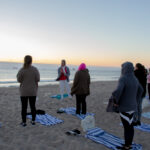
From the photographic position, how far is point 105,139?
3.83 meters

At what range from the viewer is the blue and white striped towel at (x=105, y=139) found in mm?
3541

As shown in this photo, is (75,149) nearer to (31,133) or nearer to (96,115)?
(31,133)

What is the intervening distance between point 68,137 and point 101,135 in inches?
31.1

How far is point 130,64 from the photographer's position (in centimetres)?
307

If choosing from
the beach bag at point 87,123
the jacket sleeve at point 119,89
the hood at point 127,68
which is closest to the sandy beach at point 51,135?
the beach bag at point 87,123

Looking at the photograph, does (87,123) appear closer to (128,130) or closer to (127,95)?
(128,130)

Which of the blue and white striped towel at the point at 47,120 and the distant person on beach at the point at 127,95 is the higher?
the distant person on beach at the point at 127,95

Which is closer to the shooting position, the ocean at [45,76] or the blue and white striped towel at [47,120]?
the blue and white striped towel at [47,120]

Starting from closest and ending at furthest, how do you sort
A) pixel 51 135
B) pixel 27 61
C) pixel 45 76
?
pixel 51 135, pixel 27 61, pixel 45 76

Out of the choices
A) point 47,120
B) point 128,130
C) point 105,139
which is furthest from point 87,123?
point 128,130

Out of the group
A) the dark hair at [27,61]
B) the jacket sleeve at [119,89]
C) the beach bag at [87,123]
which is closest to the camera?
the jacket sleeve at [119,89]

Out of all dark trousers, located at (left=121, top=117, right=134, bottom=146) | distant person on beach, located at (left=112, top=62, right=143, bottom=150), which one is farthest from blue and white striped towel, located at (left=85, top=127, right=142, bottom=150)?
distant person on beach, located at (left=112, top=62, right=143, bottom=150)

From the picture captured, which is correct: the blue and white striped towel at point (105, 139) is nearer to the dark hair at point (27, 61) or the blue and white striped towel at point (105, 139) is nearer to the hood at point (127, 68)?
the hood at point (127, 68)

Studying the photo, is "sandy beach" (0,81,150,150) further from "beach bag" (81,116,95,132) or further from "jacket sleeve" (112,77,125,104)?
"jacket sleeve" (112,77,125,104)
